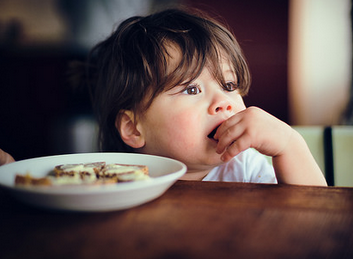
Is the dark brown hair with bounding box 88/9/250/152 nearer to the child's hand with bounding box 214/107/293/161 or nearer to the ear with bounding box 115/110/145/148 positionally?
the ear with bounding box 115/110/145/148

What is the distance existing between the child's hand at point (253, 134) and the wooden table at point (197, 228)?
245 millimetres

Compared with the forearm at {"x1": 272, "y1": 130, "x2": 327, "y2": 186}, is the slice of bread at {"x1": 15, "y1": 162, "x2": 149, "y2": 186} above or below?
above

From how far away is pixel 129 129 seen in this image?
1.15 meters

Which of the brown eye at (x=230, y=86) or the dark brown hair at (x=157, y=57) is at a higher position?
the dark brown hair at (x=157, y=57)

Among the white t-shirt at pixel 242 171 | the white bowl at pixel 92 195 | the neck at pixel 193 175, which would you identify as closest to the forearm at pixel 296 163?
the white t-shirt at pixel 242 171

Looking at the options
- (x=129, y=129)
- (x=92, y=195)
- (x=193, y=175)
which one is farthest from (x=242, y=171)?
(x=92, y=195)

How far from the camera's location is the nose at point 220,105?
951mm

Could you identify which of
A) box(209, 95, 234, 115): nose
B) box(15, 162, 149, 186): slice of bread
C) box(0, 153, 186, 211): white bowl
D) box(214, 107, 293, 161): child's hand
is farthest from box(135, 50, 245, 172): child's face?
box(0, 153, 186, 211): white bowl

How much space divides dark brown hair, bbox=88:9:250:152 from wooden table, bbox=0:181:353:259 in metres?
0.54

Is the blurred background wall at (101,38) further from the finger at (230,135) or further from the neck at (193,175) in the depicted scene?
the finger at (230,135)

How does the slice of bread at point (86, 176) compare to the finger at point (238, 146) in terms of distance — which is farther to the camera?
the finger at point (238, 146)

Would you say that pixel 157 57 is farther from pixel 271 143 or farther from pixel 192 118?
pixel 271 143

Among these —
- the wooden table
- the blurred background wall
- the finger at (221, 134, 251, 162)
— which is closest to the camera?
the wooden table

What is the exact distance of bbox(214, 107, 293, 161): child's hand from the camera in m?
0.83
